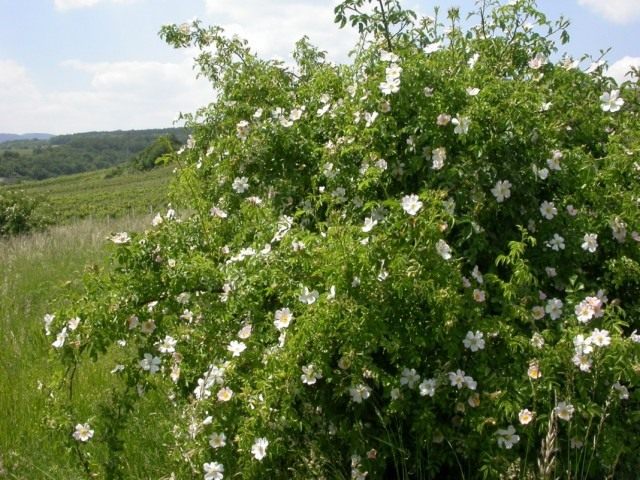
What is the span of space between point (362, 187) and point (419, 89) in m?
0.48

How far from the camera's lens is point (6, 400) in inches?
154

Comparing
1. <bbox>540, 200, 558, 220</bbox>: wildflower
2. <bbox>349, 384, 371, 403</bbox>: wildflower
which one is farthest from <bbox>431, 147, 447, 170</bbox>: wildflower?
<bbox>349, 384, 371, 403</bbox>: wildflower

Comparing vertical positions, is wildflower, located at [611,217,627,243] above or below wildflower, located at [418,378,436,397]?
above

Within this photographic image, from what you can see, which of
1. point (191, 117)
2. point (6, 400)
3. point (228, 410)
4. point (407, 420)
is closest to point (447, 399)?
point (407, 420)

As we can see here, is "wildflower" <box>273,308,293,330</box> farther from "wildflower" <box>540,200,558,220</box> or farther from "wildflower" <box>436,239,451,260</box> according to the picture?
"wildflower" <box>540,200,558,220</box>

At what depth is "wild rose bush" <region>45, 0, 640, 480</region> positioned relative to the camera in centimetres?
217

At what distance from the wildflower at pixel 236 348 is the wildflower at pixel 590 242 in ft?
4.38

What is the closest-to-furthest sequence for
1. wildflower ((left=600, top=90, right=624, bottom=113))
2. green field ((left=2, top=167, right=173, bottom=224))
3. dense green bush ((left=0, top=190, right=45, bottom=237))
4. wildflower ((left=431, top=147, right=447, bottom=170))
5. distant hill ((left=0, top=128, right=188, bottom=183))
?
wildflower ((left=431, top=147, right=447, bottom=170))
wildflower ((left=600, top=90, right=624, bottom=113))
dense green bush ((left=0, top=190, right=45, bottom=237))
green field ((left=2, top=167, right=173, bottom=224))
distant hill ((left=0, top=128, right=188, bottom=183))

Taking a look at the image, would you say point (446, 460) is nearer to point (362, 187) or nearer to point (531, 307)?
point (531, 307)

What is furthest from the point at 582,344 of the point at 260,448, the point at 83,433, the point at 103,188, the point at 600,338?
the point at 103,188

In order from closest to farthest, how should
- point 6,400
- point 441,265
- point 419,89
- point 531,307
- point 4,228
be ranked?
point 441,265, point 531,307, point 419,89, point 6,400, point 4,228

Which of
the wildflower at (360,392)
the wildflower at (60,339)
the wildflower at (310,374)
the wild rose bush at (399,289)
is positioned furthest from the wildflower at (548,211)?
the wildflower at (60,339)

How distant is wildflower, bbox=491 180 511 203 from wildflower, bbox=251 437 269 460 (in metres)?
1.22

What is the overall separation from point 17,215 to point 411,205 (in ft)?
37.0
